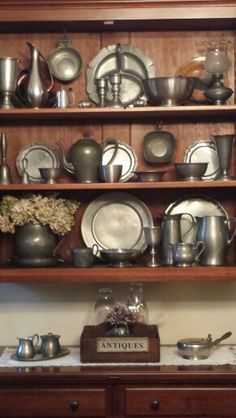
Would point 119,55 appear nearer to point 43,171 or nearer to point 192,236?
point 43,171

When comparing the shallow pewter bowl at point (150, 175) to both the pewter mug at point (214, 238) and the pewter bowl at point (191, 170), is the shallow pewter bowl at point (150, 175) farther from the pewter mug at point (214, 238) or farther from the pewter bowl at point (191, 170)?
the pewter mug at point (214, 238)

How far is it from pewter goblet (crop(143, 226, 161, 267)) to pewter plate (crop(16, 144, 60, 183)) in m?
0.50

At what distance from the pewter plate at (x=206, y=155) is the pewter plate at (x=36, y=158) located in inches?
22.8

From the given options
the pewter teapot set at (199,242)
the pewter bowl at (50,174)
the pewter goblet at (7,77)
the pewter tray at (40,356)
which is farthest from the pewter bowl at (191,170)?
the pewter tray at (40,356)

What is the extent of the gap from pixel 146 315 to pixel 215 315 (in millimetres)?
336

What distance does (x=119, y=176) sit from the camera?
273 centimetres

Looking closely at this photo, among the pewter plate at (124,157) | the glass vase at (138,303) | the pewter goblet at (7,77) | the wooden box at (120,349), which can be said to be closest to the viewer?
the wooden box at (120,349)

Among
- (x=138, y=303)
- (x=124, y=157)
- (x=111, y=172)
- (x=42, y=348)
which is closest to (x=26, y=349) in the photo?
(x=42, y=348)

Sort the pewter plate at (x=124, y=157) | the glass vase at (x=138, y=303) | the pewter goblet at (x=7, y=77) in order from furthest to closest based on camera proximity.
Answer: the pewter plate at (x=124, y=157), the glass vase at (x=138, y=303), the pewter goblet at (x=7, y=77)

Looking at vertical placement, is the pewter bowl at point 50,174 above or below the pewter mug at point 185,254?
above

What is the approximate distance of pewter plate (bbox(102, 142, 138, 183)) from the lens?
9.47ft

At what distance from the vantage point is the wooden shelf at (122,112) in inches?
105

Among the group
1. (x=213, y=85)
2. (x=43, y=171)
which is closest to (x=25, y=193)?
(x=43, y=171)

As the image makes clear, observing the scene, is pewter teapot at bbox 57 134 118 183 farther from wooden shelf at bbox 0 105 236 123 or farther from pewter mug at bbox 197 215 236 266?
pewter mug at bbox 197 215 236 266
